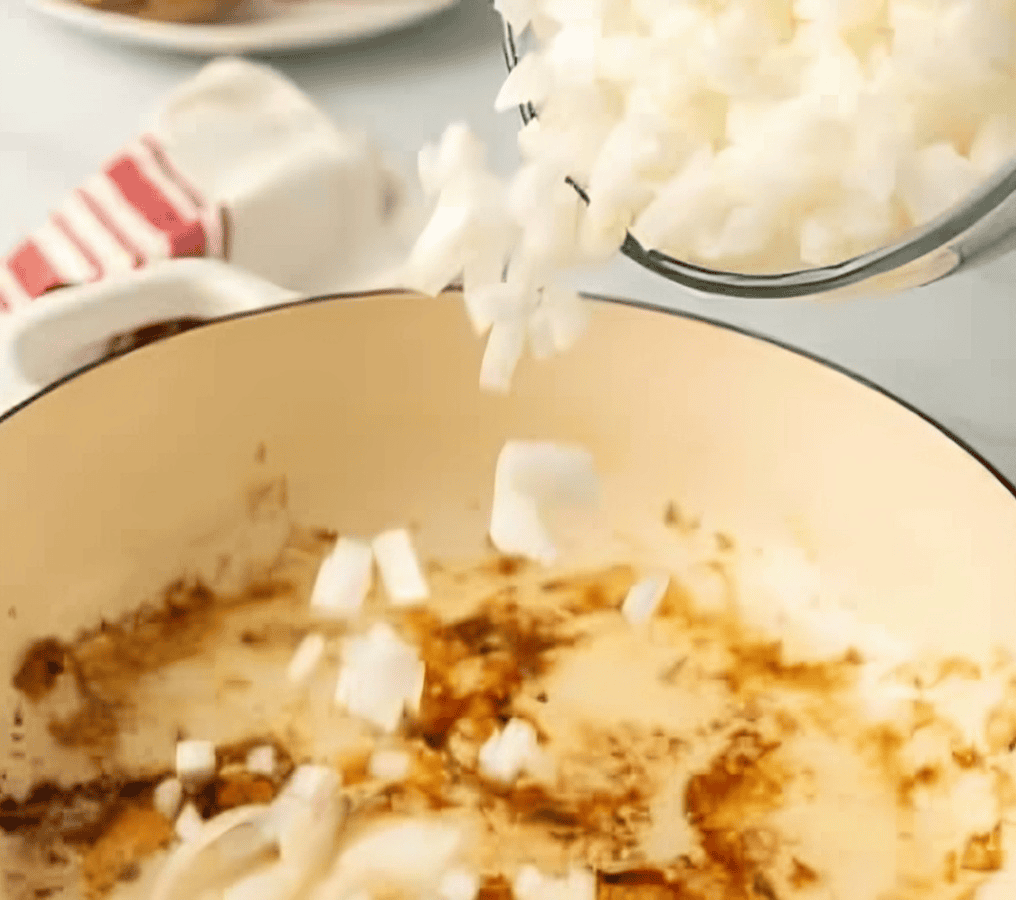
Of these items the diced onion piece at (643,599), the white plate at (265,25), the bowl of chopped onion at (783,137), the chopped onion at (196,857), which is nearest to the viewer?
the bowl of chopped onion at (783,137)

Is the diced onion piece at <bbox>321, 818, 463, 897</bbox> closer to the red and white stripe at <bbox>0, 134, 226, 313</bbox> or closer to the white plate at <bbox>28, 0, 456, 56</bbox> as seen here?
the red and white stripe at <bbox>0, 134, 226, 313</bbox>

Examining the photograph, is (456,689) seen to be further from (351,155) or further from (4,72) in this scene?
(4,72)

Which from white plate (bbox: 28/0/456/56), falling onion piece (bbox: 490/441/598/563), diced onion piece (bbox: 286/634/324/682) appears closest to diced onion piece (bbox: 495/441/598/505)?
falling onion piece (bbox: 490/441/598/563)

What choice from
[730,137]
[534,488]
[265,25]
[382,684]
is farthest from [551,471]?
[265,25]

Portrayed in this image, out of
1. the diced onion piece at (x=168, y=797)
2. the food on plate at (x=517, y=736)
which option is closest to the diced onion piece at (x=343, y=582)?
the food on plate at (x=517, y=736)

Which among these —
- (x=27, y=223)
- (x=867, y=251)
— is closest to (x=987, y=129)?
(x=867, y=251)

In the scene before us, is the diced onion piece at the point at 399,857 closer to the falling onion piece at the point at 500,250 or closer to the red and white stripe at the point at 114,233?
the falling onion piece at the point at 500,250
